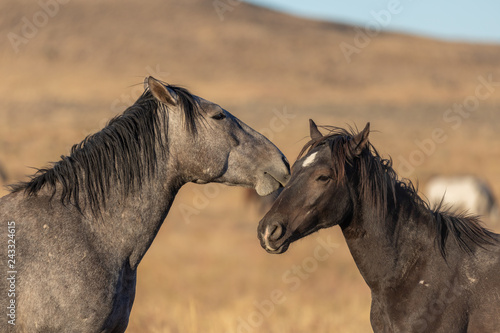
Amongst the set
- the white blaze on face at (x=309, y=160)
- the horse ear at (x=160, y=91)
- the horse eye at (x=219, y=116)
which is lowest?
the white blaze on face at (x=309, y=160)

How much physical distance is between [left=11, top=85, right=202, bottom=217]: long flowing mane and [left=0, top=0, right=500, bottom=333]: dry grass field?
49cm

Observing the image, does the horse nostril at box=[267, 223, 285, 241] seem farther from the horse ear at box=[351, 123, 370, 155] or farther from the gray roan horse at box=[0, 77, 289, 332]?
the horse ear at box=[351, 123, 370, 155]

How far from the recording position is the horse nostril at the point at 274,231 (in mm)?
4598

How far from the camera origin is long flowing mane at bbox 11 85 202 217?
4559 mm

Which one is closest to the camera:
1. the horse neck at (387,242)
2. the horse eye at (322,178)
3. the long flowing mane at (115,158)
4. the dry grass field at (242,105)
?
the long flowing mane at (115,158)

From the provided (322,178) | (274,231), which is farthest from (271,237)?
(322,178)

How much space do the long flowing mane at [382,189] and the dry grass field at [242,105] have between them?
1.59 meters

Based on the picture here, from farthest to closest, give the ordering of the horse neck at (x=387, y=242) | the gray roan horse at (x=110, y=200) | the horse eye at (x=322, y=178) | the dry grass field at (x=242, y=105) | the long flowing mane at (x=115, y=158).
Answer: the dry grass field at (x=242, y=105) → the horse neck at (x=387, y=242) → the horse eye at (x=322, y=178) → the long flowing mane at (x=115, y=158) → the gray roan horse at (x=110, y=200)

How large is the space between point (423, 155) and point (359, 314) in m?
21.7

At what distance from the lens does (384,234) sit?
4.86 m

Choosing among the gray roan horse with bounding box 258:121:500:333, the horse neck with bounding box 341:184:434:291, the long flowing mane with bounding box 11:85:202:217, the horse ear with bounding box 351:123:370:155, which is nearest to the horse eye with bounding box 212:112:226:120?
the long flowing mane with bounding box 11:85:202:217

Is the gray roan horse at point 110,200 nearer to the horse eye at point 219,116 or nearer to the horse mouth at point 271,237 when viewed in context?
the horse eye at point 219,116

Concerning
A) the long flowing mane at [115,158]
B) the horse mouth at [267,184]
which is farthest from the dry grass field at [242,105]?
the horse mouth at [267,184]

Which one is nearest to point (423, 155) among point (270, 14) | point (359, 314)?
point (359, 314)
